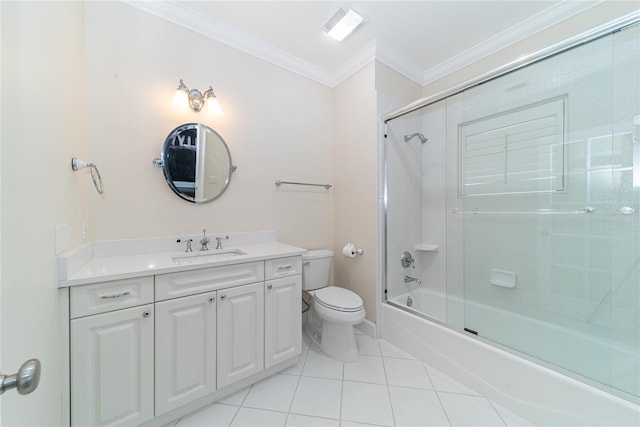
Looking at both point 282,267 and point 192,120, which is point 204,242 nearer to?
point 282,267

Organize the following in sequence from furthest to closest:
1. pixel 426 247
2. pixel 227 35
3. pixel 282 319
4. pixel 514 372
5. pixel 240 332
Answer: pixel 426 247 < pixel 227 35 < pixel 282 319 < pixel 240 332 < pixel 514 372

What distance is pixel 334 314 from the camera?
5.75 ft

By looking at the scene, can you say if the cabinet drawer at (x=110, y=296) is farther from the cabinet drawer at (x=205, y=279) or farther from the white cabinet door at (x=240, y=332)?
the white cabinet door at (x=240, y=332)

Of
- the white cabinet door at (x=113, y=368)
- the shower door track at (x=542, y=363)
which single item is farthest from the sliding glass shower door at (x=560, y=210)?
the white cabinet door at (x=113, y=368)

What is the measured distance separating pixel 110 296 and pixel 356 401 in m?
1.39

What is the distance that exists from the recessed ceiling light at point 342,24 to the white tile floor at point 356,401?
2483 millimetres

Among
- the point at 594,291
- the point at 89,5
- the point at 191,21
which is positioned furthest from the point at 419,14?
the point at 594,291

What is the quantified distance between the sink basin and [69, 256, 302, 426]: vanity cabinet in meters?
0.25

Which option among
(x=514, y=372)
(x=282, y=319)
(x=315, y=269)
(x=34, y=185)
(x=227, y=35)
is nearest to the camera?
(x=34, y=185)

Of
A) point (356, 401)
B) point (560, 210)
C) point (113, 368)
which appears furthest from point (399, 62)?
point (113, 368)

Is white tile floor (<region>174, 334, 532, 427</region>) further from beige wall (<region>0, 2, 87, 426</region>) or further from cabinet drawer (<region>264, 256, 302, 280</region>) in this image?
beige wall (<region>0, 2, 87, 426</region>)

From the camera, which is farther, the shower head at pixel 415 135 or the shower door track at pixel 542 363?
the shower head at pixel 415 135

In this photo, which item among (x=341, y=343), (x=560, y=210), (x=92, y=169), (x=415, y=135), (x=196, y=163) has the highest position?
(x=415, y=135)

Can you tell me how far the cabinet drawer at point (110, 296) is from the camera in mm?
1020
